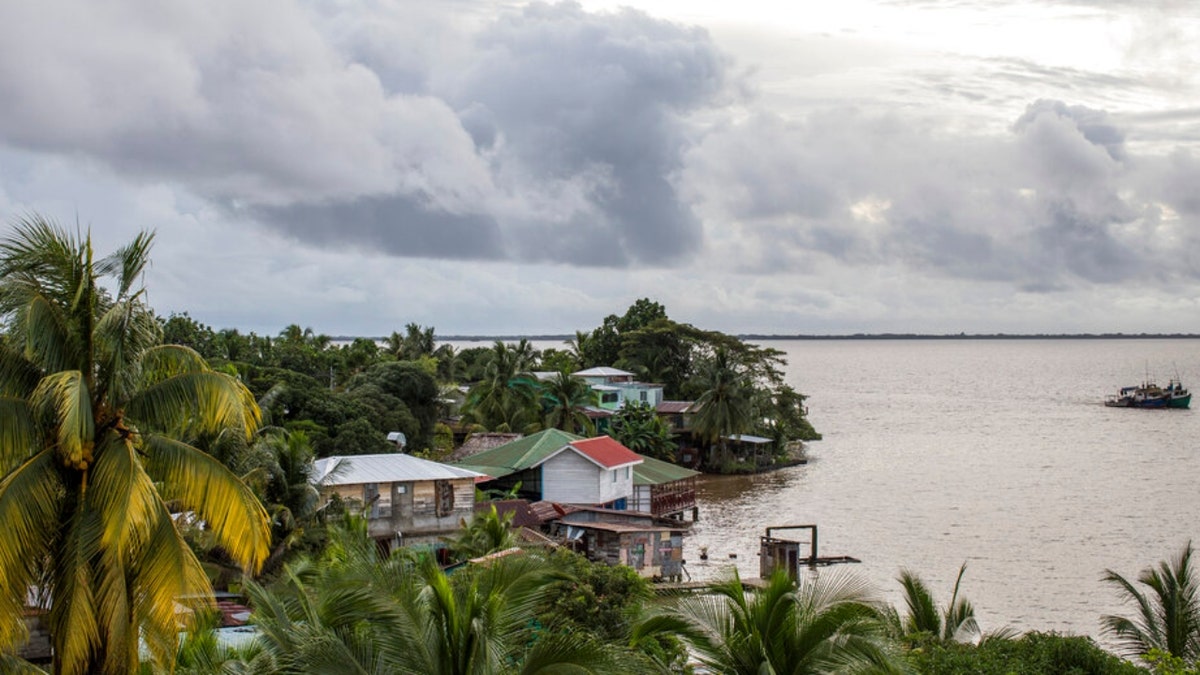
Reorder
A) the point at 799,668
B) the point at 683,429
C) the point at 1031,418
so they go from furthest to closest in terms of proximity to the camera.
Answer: the point at 1031,418 → the point at 683,429 → the point at 799,668

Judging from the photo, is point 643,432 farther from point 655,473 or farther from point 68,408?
point 68,408

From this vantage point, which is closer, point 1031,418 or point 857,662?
point 857,662

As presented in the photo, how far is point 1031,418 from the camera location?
104938 mm

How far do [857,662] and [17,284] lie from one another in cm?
814

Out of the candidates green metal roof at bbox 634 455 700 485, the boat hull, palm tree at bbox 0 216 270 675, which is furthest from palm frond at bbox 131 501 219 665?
the boat hull

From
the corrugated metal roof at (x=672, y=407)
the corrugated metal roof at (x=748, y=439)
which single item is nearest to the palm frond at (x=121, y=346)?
the corrugated metal roof at (x=748, y=439)

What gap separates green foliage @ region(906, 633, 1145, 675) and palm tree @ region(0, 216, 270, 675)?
9.15 m

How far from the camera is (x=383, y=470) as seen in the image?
3397 centimetres

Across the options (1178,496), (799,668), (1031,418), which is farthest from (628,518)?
(1031,418)

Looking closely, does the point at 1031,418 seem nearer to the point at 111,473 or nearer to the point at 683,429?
the point at 683,429

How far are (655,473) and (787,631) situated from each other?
37.9m

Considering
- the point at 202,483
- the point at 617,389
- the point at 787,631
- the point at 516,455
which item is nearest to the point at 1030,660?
the point at 787,631

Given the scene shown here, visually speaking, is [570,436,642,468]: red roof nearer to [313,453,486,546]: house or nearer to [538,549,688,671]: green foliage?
[313,453,486,546]: house

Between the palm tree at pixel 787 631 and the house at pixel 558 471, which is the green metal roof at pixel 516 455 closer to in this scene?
the house at pixel 558 471
